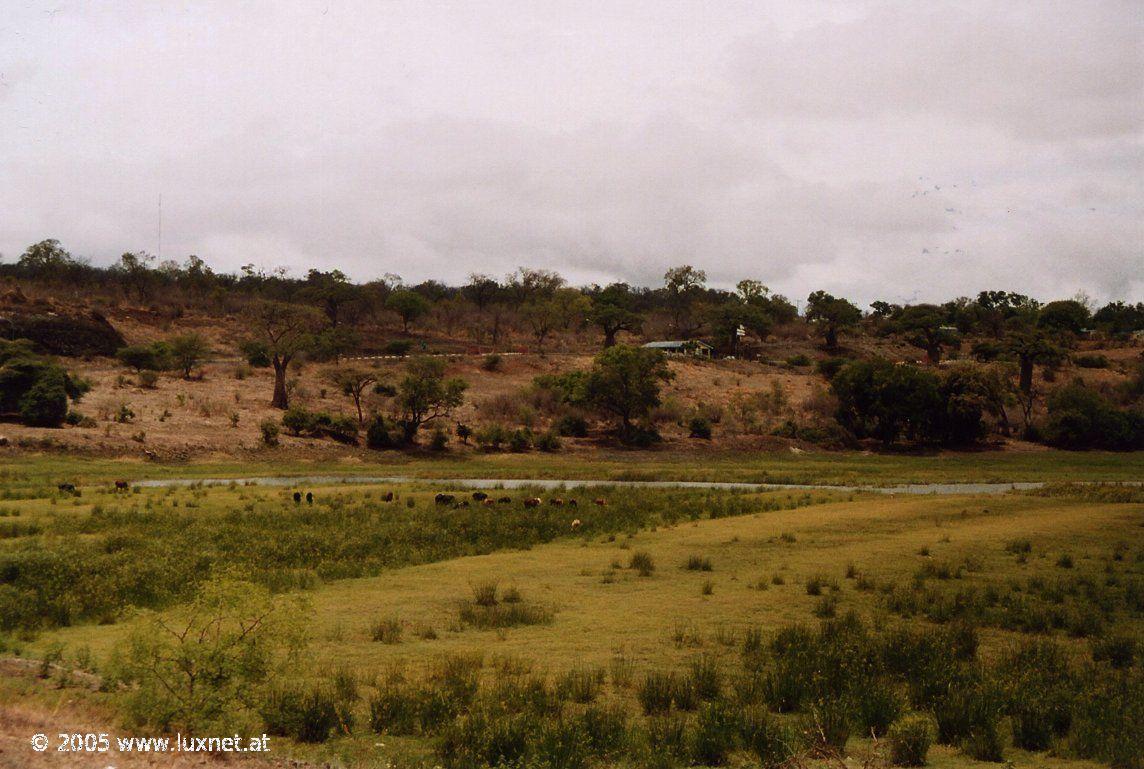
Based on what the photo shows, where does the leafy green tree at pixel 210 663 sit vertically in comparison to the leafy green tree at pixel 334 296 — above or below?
below

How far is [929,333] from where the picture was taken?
121 metres

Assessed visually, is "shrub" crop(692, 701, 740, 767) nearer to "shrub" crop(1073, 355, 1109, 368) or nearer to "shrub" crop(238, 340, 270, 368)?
"shrub" crop(238, 340, 270, 368)

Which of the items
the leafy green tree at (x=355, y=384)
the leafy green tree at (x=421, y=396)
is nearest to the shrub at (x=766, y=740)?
the leafy green tree at (x=421, y=396)

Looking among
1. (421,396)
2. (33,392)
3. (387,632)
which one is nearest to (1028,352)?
(421,396)

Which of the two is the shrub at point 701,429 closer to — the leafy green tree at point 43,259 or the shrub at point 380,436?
the shrub at point 380,436

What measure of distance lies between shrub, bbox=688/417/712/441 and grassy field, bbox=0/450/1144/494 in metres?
5.22

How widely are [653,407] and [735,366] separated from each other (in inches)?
1233

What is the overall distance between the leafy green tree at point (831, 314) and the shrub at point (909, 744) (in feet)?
400

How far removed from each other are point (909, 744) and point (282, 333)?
238 feet

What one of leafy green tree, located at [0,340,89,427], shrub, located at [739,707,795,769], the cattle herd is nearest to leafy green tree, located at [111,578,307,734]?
shrub, located at [739,707,795,769]

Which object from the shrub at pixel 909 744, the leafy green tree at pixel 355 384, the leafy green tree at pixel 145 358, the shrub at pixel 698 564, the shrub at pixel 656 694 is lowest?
the shrub at pixel 698 564

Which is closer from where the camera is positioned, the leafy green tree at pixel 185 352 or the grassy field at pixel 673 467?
the grassy field at pixel 673 467

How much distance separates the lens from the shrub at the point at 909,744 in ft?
34.6

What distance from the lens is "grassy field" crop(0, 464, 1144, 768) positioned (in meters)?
11.8
